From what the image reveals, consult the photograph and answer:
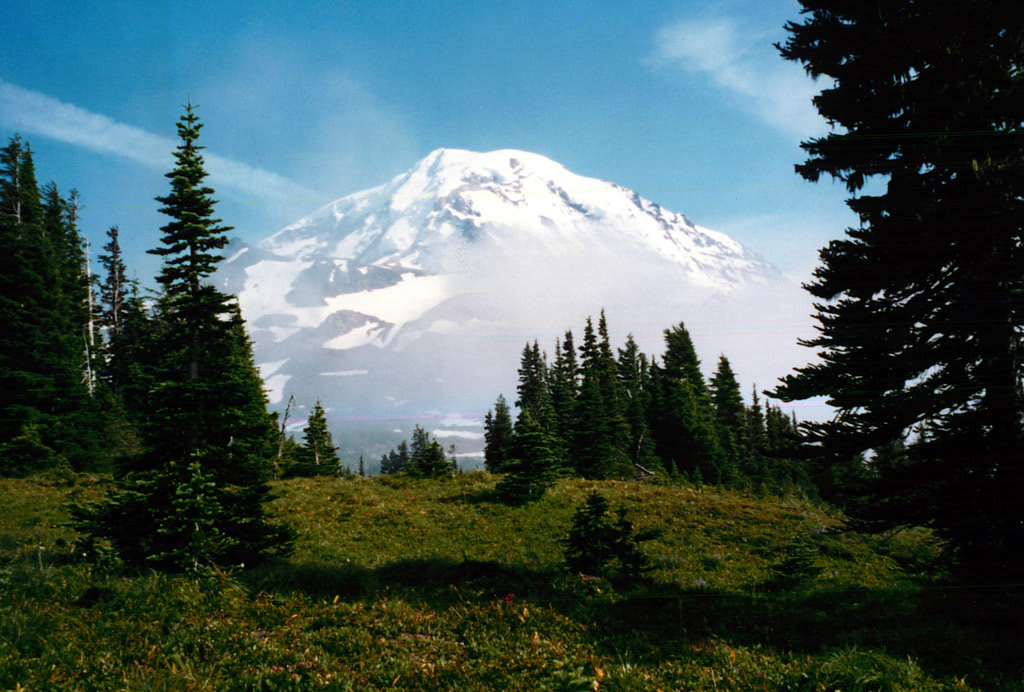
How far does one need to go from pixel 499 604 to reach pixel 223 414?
8.13 metres

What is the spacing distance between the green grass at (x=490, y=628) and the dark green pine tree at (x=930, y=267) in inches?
67.4

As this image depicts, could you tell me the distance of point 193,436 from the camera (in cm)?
1197

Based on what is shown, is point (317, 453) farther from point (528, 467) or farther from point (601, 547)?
point (601, 547)

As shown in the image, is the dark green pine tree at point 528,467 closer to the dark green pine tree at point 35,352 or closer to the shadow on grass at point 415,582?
the shadow on grass at point 415,582

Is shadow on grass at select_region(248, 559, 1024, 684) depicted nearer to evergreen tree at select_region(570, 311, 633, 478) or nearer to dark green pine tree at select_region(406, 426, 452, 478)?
dark green pine tree at select_region(406, 426, 452, 478)

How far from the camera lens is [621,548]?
11750 millimetres

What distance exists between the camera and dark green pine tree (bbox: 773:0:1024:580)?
858 cm

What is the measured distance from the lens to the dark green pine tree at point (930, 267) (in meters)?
8.58

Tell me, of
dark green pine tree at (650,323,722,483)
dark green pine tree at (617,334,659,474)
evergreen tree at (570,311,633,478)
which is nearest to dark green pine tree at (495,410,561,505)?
evergreen tree at (570,311,633,478)

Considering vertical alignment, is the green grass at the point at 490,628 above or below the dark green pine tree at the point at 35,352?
below

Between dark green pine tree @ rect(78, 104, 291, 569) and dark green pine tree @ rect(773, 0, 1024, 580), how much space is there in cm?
1302

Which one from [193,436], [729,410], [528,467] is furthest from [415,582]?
[729,410]

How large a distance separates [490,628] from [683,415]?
52.3 meters

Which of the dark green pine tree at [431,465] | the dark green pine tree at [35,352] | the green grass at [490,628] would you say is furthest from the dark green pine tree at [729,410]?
the dark green pine tree at [35,352]
